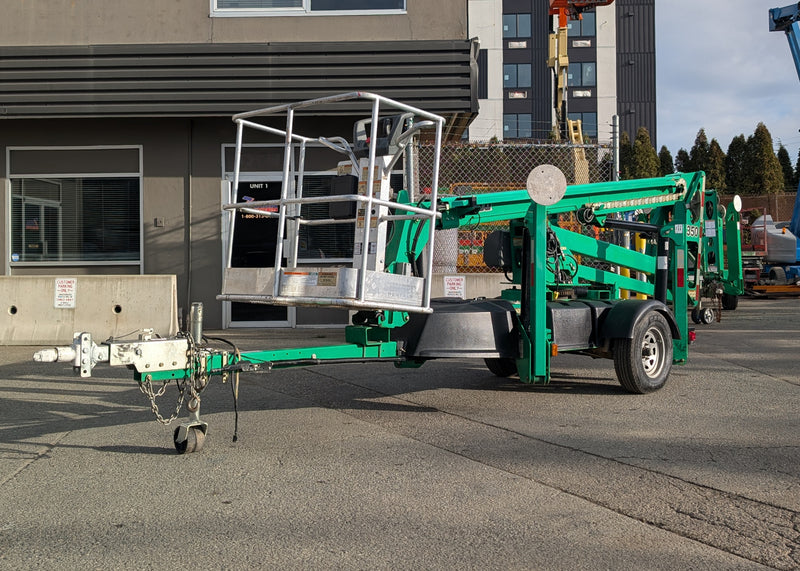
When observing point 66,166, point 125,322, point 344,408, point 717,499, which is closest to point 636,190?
point 344,408

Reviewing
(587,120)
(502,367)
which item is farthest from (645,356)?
(587,120)

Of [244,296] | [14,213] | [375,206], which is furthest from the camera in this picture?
[14,213]

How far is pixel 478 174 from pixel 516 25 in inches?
1439

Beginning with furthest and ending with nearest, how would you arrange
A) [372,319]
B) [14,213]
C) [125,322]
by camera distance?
[14,213] < [125,322] < [372,319]

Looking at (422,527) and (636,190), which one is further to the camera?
(636,190)

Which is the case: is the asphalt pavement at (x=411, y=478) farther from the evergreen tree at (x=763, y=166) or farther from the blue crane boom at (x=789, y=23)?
the evergreen tree at (x=763, y=166)

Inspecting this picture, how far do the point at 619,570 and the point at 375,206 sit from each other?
3423mm

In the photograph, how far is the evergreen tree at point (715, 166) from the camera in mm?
38125

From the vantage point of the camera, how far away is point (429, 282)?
5.73 m

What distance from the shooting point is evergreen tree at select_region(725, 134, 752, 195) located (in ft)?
126

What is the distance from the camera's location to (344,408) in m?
7.24

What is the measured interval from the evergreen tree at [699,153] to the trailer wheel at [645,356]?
34453 mm

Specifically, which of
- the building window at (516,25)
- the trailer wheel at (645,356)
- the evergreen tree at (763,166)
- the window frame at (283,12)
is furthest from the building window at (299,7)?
the building window at (516,25)

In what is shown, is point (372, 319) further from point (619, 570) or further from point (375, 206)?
point (619, 570)
